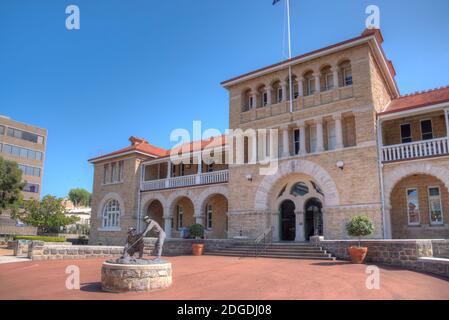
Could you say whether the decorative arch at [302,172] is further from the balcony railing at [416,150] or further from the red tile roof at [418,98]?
the red tile roof at [418,98]

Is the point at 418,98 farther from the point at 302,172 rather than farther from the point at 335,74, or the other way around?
the point at 302,172

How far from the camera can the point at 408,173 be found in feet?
52.9

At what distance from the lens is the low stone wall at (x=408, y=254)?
11.3m

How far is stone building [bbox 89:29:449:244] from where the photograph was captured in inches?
651

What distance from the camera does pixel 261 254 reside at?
1642 centimetres

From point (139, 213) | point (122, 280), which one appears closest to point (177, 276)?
point (122, 280)

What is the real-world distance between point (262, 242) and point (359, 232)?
614 centimetres

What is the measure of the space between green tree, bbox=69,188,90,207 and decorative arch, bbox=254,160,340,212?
86.2 metres

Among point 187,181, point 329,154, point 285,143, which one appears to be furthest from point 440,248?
point 187,181

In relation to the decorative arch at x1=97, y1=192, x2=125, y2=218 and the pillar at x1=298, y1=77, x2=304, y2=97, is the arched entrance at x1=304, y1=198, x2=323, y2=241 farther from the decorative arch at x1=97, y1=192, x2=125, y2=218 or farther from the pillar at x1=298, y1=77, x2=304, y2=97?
the decorative arch at x1=97, y1=192, x2=125, y2=218

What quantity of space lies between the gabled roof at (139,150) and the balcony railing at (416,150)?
18125mm

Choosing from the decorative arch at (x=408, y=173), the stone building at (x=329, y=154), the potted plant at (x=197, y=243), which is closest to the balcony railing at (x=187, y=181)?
the stone building at (x=329, y=154)

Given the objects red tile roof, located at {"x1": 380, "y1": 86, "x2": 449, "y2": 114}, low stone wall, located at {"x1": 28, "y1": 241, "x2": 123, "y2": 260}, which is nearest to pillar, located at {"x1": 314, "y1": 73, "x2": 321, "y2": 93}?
red tile roof, located at {"x1": 380, "y1": 86, "x2": 449, "y2": 114}
